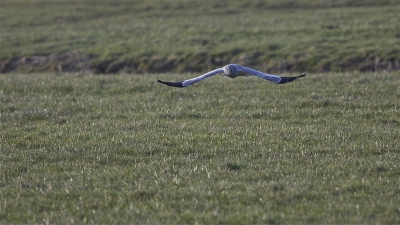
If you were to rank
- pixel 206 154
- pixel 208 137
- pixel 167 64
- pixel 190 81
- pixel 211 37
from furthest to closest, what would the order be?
pixel 211 37 < pixel 167 64 < pixel 208 137 < pixel 190 81 < pixel 206 154

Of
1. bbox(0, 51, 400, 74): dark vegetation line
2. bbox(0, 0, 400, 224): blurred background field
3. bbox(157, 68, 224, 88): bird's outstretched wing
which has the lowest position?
bbox(0, 51, 400, 74): dark vegetation line

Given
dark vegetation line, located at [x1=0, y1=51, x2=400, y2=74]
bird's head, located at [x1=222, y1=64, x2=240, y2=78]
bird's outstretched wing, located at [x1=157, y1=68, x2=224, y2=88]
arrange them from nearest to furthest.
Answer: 1. bird's outstretched wing, located at [x1=157, y1=68, x2=224, y2=88]
2. bird's head, located at [x1=222, y1=64, x2=240, y2=78]
3. dark vegetation line, located at [x1=0, y1=51, x2=400, y2=74]

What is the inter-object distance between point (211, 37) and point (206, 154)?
22.3m

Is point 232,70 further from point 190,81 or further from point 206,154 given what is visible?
point 206,154

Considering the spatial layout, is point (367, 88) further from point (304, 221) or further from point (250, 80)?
point (304, 221)

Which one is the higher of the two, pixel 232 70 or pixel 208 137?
pixel 232 70

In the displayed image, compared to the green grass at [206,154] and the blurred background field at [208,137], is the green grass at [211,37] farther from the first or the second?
the green grass at [206,154]

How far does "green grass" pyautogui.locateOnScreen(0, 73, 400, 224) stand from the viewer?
8062 mm

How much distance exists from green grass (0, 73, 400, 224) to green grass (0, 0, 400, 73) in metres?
8.83

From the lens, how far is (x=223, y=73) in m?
12.5

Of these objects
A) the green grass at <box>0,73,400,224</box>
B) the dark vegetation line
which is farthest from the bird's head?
the dark vegetation line

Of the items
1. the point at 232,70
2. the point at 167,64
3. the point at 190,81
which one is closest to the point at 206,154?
the point at 190,81

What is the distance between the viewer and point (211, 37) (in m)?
32.7

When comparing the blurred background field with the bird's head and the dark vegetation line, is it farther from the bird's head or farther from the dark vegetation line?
the bird's head
